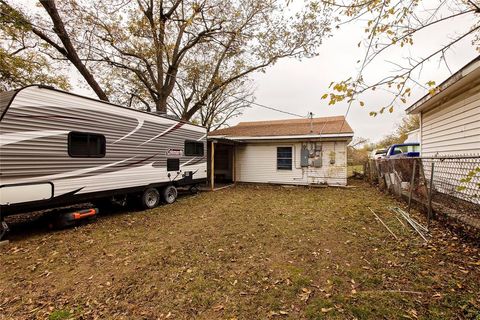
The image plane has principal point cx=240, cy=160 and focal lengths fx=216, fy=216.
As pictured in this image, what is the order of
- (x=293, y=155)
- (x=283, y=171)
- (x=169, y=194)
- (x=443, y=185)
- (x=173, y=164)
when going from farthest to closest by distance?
(x=283, y=171)
(x=293, y=155)
(x=169, y=194)
(x=173, y=164)
(x=443, y=185)

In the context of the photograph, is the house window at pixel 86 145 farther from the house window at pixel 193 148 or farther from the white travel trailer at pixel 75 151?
the house window at pixel 193 148

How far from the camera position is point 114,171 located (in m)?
5.94

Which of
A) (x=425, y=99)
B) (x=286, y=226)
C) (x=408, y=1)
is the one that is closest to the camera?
(x=408, y=1)

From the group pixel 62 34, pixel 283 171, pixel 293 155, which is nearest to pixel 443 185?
pixel 293 155

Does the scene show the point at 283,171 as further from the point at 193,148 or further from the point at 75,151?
the point at 75,151

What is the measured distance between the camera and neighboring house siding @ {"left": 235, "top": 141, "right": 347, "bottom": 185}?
1170 centimetres

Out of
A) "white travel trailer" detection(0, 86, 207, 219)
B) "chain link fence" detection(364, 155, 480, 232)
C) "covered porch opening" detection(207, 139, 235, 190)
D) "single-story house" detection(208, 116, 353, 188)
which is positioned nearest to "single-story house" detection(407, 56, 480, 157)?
"chain link fence" detection(364, 155, 480, 232)

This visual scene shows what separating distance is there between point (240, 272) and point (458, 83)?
651 cm

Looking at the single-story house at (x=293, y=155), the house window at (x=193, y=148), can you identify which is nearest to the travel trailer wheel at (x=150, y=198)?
the house window at (x=193, y=148)

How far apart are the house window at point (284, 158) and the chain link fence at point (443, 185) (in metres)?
5.23

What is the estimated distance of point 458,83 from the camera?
510 cm

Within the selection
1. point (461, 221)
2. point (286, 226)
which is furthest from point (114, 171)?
point (461, 221)

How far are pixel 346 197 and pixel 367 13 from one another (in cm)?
776

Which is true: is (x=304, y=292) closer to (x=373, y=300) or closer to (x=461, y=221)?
(x=373, y=300)
